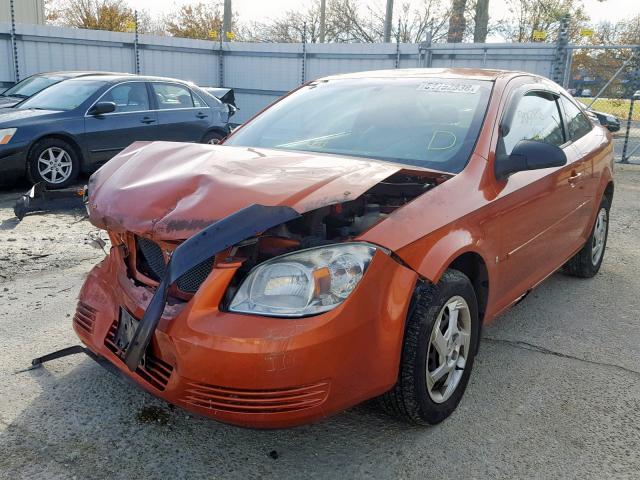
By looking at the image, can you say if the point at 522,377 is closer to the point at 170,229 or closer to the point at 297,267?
the point at 297,267

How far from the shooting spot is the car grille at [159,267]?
2.32 meters

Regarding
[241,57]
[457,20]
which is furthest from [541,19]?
[241,57]

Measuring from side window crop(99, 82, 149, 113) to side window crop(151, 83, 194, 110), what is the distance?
237 mm

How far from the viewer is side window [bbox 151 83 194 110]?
913cm

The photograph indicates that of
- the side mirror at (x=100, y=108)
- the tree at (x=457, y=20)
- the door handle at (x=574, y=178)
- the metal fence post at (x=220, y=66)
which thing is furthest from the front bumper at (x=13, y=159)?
the tree at (x=457, y=20)

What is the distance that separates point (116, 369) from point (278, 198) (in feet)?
3.24

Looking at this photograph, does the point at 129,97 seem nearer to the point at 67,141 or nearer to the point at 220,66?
the point at 67,141

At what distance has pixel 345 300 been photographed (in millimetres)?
2125

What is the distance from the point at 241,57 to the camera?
16.9 meters

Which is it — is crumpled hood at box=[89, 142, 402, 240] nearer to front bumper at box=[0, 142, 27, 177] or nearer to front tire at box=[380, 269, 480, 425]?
front tire at box=[380, 269, 480, 425]

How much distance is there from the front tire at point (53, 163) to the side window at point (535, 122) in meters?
5.96

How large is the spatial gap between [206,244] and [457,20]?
24.5 metres

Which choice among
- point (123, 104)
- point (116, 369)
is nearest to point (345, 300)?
point (116, 369)

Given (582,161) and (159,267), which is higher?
(582,161)
